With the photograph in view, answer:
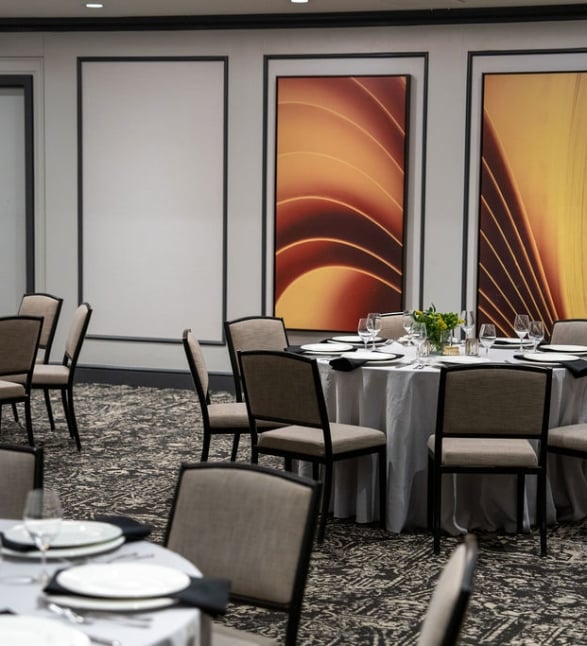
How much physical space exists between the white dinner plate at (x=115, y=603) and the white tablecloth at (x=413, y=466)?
299cm

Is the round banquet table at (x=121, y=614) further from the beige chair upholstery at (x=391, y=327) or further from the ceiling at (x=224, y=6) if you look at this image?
the ceiling at (x=224, y=6)

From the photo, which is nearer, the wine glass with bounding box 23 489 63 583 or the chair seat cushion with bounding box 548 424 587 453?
the wine glass with bounding box 23 489 63 583

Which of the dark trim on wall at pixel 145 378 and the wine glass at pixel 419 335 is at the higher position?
the wine glass at pixel 419 335

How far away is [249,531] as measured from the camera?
264cm

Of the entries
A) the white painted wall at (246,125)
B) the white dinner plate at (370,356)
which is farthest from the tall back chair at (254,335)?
the white painted wall at (246,125)

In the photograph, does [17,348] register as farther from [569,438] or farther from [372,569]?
[569,438]

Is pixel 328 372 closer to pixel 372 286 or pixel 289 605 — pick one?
pixel 289 605

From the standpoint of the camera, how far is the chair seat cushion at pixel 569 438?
4.81 meters

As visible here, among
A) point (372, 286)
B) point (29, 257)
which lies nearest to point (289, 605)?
point (372, 286)

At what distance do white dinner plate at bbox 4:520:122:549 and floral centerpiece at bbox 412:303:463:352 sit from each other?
10.2ft

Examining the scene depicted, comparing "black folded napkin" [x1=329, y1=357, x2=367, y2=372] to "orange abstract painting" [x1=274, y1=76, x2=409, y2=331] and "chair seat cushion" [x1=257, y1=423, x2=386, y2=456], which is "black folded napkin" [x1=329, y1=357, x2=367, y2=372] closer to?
"chair seat cushion" [x1=257, y1=423, x2=386, y2=456]

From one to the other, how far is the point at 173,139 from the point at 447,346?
4070mm

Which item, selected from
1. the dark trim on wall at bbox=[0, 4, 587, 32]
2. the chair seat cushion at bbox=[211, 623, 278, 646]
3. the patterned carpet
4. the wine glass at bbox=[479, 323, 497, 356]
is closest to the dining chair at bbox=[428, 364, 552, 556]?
the patterned carpet

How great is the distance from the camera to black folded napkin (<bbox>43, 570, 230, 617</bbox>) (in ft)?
6.54
